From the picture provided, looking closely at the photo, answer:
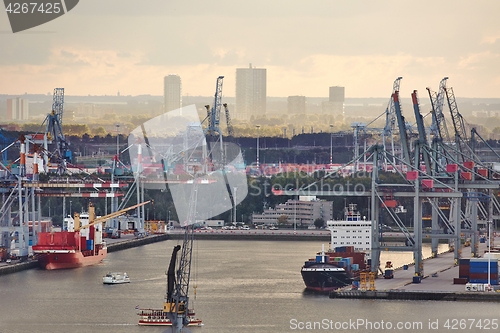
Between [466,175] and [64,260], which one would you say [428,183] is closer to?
[466,175]

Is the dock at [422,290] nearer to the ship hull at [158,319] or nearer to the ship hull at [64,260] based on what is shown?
the ship hull at [158,319]

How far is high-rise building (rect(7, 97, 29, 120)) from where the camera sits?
65.8 m

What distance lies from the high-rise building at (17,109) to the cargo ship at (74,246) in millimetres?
27506

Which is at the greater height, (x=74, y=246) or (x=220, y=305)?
(x=74, y=246)

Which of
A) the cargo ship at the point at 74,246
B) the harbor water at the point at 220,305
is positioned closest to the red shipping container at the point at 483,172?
the harbor water at the point at 220,305

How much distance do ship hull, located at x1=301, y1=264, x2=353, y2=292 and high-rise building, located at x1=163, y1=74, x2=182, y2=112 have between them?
40.5 meters

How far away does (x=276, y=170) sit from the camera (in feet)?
249

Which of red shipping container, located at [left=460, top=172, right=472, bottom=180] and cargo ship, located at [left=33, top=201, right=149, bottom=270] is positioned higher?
red shipping container, located at [left=460, top=172, right=472, bottom=180]

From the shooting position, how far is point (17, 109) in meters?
66.9

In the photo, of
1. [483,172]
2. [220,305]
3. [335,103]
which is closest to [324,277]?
[220,305]

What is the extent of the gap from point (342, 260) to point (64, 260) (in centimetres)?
816

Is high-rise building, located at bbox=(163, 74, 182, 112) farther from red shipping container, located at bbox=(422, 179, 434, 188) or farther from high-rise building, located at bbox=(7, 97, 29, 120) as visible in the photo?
red shipping container, located at bbox=(422, 179, 434, 188)

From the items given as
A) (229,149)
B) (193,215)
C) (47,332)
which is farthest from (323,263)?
(229,149)

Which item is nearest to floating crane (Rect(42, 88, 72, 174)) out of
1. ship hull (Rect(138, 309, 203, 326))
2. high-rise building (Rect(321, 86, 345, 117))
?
ship hull (Rect(138, 309, 203, 326))
